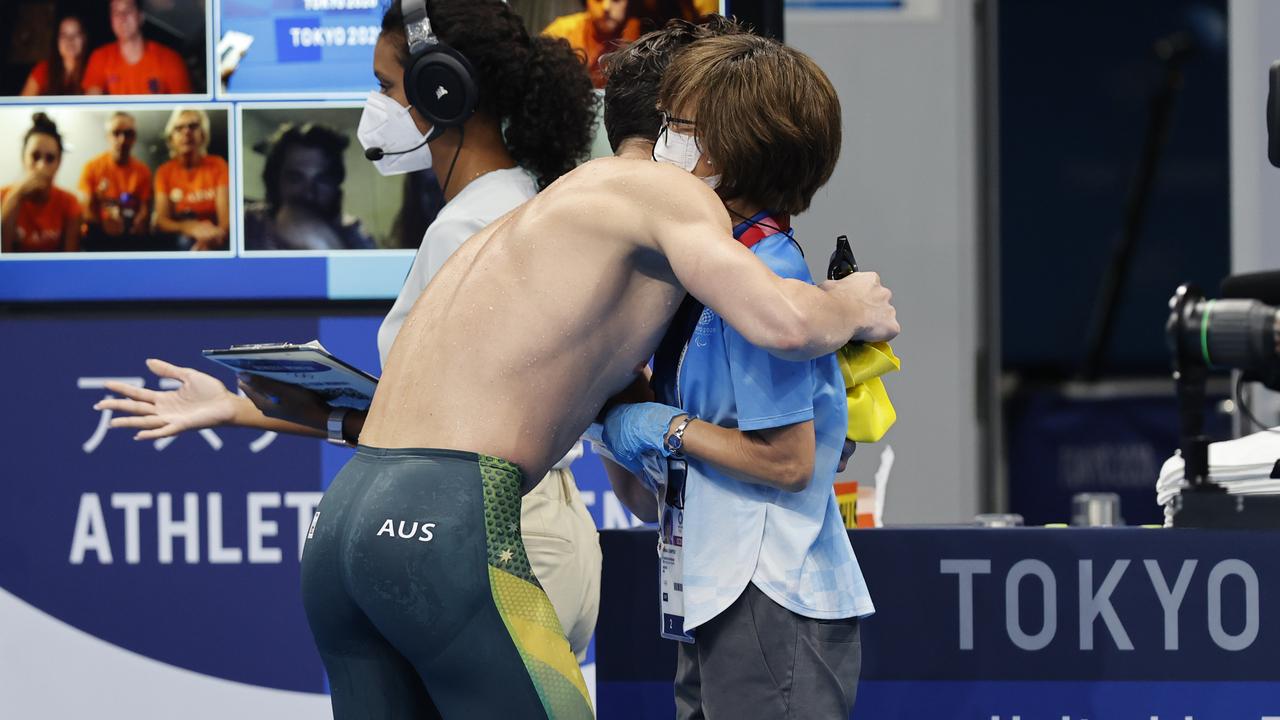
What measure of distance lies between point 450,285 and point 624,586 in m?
0.69

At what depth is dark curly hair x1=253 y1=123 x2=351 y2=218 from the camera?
3.23 metres

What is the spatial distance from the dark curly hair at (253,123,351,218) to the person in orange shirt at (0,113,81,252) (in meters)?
0.43

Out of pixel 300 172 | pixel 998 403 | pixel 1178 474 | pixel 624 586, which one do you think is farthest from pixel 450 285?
pixel 998 403

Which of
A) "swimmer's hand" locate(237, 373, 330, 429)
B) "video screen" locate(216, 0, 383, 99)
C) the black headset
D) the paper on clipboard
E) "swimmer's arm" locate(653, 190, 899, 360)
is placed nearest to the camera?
"swimmer's arm" locate(653, 190, 899, 360)

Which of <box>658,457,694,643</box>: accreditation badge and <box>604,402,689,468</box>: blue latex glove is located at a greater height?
<box>604,402,689,468</box>: blue latex glove

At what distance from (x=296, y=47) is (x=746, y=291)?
1866 mm

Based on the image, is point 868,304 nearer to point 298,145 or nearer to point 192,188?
point 298,145

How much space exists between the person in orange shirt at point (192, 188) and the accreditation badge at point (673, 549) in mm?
1703

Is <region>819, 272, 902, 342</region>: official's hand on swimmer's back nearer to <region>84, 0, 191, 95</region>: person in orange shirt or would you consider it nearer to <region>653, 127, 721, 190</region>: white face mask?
<region>653, 127, 721, 190</region>: white face mask

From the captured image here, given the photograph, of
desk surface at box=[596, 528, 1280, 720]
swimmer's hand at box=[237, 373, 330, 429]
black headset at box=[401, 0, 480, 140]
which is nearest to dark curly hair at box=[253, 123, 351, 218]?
black headset at box=[401, 0, 480, 140]

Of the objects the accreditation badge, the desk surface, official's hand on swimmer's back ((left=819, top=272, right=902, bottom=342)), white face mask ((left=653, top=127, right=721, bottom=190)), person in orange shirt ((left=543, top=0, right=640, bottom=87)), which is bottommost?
the desk surface

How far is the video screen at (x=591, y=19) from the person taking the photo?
322cm

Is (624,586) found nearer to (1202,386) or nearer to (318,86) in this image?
(1202,386)

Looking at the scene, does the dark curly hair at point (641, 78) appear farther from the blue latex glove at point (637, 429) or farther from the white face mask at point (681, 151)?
the blue latex glove at point (637, 429)
